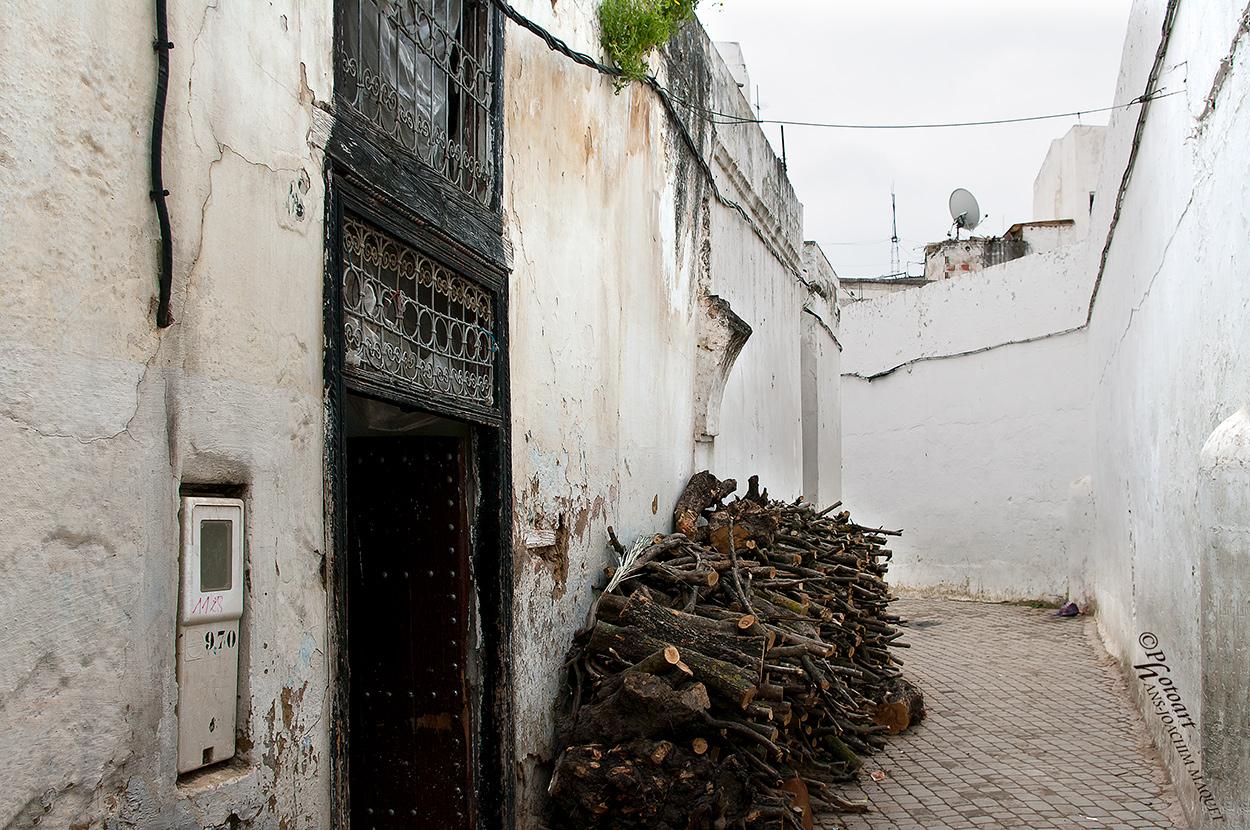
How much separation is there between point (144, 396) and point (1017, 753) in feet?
21.1

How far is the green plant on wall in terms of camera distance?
580 centimetres

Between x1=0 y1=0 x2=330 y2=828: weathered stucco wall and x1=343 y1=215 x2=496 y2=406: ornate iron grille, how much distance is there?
30 centimetres

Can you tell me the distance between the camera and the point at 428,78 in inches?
160

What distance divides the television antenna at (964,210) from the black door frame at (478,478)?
20.4 m

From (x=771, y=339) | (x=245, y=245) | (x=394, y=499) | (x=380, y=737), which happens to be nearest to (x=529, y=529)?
(x=394, y=499)

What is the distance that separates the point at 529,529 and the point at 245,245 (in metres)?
2.30

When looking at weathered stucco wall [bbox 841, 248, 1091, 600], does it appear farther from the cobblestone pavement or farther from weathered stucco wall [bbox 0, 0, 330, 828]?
weathered stucco wall [bbox 0, 0, 330, 828]

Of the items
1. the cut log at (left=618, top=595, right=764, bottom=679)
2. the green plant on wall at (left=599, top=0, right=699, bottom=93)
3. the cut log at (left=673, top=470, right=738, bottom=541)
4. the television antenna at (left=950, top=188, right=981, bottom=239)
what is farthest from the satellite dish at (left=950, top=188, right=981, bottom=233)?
the cut log at (left=618, top=595, right=764, bottom=679)

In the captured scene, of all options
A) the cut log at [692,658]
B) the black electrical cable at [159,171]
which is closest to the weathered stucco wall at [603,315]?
the cut log at [692,658]

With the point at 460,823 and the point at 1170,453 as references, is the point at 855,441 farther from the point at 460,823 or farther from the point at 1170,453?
the point at 460,823

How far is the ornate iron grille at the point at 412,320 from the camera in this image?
3.43m

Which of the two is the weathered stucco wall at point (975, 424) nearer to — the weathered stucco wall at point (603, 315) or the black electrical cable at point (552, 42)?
the weathered stucco wall at point (603, 315)

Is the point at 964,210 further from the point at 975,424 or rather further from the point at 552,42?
the point at 552,42

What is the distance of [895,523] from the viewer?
17266mm
